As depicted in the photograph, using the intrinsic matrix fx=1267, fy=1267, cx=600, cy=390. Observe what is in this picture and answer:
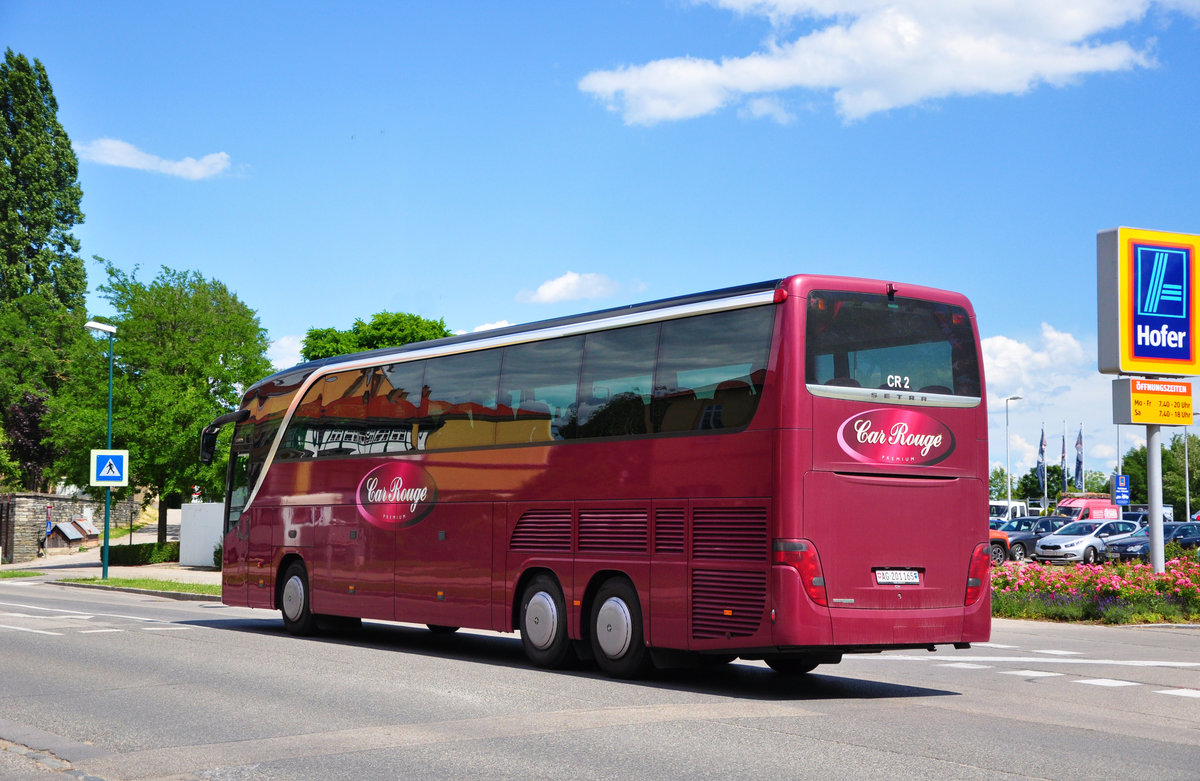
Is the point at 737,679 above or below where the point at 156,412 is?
below

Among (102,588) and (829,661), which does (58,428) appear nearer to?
(102,588)

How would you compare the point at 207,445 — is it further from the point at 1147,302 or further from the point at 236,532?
the point at 1147,302

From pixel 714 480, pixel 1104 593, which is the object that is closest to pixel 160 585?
pixel 1104 593

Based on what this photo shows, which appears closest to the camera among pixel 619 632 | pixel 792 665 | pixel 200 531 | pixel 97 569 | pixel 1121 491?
pixel 619 632

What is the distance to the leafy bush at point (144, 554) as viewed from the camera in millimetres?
47969

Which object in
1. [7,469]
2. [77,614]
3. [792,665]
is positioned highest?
[7,469]

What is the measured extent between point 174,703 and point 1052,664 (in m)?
10.1

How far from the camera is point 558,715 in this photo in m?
9.97

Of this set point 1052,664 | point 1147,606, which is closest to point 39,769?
point 1052,664

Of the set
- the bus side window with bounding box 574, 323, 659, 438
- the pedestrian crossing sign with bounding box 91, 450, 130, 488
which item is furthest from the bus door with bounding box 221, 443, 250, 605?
the pedestrian crossing sign with bounding box 91, 450, 130, 488

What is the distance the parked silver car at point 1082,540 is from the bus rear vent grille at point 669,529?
34.5m

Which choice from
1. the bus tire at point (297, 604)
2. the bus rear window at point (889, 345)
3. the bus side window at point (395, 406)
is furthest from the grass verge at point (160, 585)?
the bus rear window at point (889, 345)

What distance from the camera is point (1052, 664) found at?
15242mm

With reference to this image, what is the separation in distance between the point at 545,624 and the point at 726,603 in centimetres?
283
